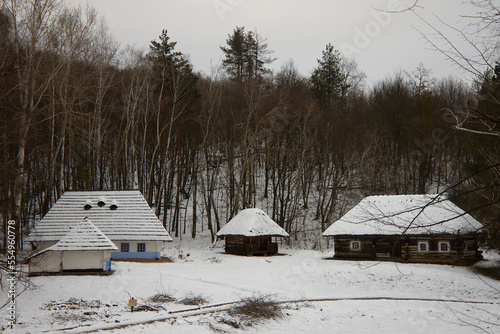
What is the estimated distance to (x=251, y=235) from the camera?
32469 mm

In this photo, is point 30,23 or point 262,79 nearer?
point 30,23

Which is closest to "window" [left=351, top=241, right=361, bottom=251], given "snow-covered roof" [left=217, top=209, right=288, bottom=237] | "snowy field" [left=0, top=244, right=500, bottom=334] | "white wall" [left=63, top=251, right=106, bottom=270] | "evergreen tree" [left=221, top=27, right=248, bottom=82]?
"snowy field" [left=0, top=244, right=500, bottom=334]

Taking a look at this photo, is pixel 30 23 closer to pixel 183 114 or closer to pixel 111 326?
pixel 111 326

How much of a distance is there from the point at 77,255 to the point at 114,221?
916cm

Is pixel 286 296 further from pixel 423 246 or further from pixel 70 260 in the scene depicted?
pixel 423 246

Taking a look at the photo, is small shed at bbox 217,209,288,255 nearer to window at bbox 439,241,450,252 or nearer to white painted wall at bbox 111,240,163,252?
white painted wall at bbox 111,240,163,252

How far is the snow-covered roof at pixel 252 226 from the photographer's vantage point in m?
33.1

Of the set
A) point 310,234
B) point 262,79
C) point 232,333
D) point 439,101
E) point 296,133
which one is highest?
point 262,79

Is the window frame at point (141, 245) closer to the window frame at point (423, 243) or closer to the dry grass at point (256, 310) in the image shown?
the dry grass at point (256, 310)

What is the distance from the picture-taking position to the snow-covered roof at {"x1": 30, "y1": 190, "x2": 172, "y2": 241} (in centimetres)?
2920

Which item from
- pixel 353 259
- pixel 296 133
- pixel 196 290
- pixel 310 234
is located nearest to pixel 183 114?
pixel 296 133

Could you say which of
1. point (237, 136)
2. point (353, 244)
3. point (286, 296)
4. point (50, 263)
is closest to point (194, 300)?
point (286, 296)

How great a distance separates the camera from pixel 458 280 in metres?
23.5

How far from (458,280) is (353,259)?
803 centimetres
